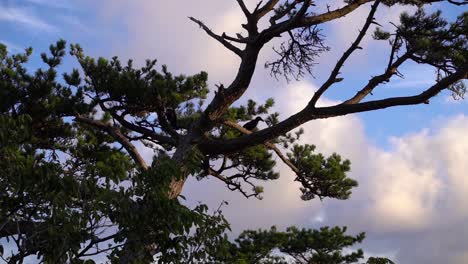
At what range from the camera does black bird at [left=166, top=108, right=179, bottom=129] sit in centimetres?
1121

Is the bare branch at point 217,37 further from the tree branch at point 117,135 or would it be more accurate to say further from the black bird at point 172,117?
the tree branch at point 117,135

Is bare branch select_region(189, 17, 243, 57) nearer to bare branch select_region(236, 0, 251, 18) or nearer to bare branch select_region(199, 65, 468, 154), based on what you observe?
bare branch select_region(236, 0, 251, 18)

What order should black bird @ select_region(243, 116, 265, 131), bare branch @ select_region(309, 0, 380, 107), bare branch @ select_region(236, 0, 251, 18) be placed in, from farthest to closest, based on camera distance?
black bird @ select_region(243, 116, 265, 131) → bare branch @ select_region(236, 0, 251, 18) → bare branch @ select_region(309, 0, 380, 107)

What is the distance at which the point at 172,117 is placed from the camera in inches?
442

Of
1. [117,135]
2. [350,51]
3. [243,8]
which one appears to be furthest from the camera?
[117,135]

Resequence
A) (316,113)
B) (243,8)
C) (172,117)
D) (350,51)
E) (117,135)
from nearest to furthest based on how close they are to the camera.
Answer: (350,51), (316,113), (243,8), (172,117), (117,135)

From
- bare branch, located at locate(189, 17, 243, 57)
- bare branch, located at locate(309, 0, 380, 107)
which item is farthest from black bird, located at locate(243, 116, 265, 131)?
bare branch, located at locate(309, 0, 380, 107)

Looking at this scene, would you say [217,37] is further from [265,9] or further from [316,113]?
[316,113]

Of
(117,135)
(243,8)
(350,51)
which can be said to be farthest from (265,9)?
(117,135)

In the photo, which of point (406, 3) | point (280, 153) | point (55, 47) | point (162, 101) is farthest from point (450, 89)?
point (55, 47)

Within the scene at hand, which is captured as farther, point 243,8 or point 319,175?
point 319,175

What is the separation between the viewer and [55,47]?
40.6ft

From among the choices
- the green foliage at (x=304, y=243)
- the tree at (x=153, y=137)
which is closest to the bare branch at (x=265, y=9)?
the tree at (x=153, y=137)

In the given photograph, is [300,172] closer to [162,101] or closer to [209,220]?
[162,101]
